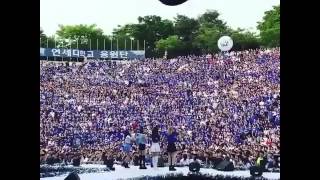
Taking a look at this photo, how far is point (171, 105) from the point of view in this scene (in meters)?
5.68

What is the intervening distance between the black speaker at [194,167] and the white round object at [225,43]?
1309 mm

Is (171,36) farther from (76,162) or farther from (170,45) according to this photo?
(76,162)

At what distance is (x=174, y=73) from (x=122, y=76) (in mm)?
627

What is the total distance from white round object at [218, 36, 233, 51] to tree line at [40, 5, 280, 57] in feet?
0.15

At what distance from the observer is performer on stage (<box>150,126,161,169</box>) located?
5211 millimetres

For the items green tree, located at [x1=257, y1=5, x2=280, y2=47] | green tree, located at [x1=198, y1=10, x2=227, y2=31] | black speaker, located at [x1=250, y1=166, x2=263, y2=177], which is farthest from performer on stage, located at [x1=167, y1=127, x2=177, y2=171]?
green tree, located at [x1=257, y1=5, x2=280, y2=47]

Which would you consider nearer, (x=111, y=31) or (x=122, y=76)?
(x=111, y=31)

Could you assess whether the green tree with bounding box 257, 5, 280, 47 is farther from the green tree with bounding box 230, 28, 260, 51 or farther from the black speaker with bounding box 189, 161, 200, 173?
the black speaker with bounding box 189, 161, 200, 173

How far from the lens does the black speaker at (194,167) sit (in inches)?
205

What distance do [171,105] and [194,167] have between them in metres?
0.81
